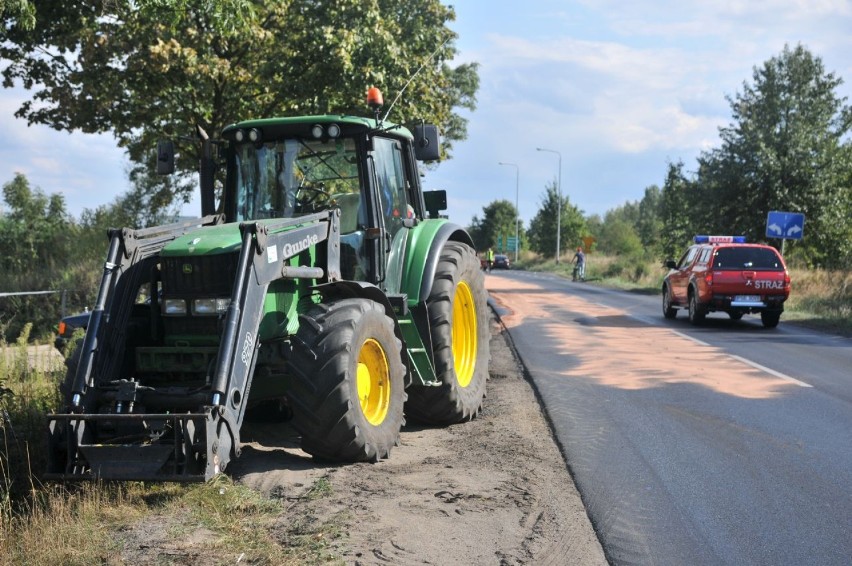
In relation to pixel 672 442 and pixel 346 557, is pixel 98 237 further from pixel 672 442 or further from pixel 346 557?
pixel 346 557

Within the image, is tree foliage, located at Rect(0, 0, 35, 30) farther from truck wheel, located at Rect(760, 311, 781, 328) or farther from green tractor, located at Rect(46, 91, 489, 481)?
truck wheel, located at Rect(760, 311, 781, 328)

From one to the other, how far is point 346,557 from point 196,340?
2.49m

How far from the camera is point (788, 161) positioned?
3806cm

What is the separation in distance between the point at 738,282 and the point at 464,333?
1103 centimetres

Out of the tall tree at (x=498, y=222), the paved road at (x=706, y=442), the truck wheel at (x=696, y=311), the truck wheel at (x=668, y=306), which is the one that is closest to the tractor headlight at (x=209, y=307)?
the paved road at (x=706, y=442)

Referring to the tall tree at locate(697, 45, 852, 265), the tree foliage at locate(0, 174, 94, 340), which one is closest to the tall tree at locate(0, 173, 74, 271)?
the tree foliage at locate(0, 174, 94, 340)

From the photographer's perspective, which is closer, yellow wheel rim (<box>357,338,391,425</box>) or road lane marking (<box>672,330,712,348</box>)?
yellow wheel rim (<box>357,338,391,425</box>)

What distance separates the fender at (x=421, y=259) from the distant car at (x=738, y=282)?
453 inches

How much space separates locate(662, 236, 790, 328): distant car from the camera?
728 inches

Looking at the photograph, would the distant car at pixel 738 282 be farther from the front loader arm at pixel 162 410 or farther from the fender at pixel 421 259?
the front loader arm at pixel 162 410

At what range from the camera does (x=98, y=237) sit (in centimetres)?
2350

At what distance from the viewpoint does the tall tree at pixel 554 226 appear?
3179 inches

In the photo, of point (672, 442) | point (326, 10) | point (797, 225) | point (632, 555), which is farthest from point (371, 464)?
point (797, 225)

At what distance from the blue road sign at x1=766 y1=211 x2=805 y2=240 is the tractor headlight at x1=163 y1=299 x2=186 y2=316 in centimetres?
2869
